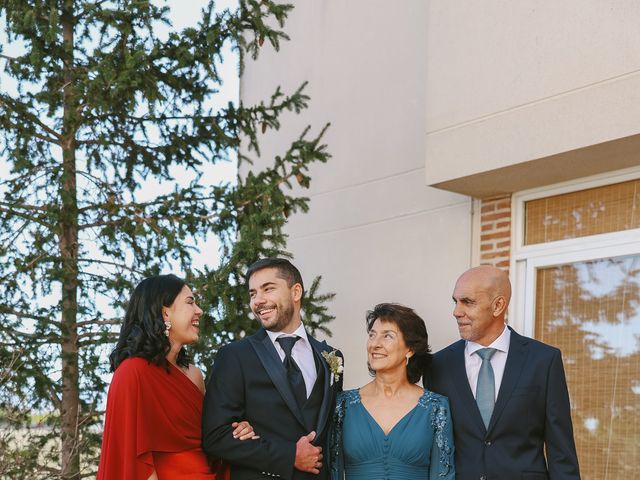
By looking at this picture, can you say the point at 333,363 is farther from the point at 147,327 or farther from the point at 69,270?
the point at 69,270

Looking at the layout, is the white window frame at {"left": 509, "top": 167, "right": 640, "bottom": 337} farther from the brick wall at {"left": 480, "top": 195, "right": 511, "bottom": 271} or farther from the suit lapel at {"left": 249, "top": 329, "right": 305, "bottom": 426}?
the suit lapel at {"left": 249, "top": 329, "right": 305, "bottom": 426}

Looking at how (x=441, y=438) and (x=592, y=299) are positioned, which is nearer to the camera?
(x=441, y=438)

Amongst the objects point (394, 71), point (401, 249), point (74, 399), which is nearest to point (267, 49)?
point (394, 71)

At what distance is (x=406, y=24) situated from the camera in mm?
9375

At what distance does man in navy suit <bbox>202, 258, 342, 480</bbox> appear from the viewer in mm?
5004

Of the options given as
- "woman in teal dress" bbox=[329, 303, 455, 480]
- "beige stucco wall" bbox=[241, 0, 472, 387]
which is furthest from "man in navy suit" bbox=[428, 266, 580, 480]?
"beige stucco wall" bbox=[241, 0, 472, 387]

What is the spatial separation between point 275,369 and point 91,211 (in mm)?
3370

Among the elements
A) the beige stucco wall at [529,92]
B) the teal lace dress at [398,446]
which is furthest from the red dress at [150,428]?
the beige stucco wall at [529,92]

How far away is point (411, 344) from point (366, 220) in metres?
4.26

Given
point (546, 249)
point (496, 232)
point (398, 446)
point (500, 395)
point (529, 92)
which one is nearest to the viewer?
point (398, 446)

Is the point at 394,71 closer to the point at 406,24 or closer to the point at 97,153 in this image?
the point at 406,24

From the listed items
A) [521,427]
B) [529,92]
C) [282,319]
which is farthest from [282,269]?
[529,92]

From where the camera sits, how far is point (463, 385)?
17.4 feet

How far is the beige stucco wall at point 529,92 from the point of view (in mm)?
6609
